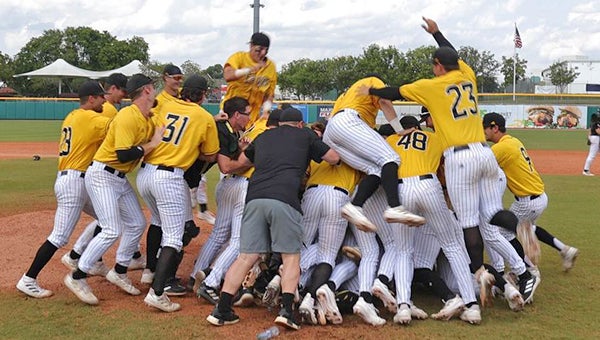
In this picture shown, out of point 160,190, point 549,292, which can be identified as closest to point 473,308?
point 549,292

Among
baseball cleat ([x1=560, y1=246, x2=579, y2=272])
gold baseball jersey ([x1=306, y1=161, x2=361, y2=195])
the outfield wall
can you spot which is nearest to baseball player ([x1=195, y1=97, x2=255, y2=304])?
gold baseball jersey ([x1=306, y1=161, x2=361, y2=195])

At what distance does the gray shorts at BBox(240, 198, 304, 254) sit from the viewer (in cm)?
523

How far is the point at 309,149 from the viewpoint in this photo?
5.53 m

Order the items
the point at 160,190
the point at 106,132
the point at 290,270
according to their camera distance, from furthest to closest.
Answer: the point at 106,132, the point at 160,190, the point at 290,270

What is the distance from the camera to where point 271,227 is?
17.3 feet

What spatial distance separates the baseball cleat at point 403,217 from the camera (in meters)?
5.33

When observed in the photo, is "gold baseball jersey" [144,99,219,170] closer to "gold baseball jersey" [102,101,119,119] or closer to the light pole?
"gold baseball jersey" [102,101,119,119]

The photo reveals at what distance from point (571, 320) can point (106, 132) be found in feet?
15.5

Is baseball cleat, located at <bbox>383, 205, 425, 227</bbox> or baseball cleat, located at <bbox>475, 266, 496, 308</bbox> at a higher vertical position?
baseball cleat, located at <bbox>383, 205, 425, 227</bbox>

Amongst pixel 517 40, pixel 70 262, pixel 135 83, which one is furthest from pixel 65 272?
pixel 517 40

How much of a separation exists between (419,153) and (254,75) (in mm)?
2870

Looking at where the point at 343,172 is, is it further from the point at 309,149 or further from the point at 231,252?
the point at 231,252

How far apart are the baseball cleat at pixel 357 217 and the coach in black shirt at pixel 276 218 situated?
1.47 ft

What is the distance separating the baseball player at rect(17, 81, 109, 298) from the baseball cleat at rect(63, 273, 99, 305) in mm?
475
